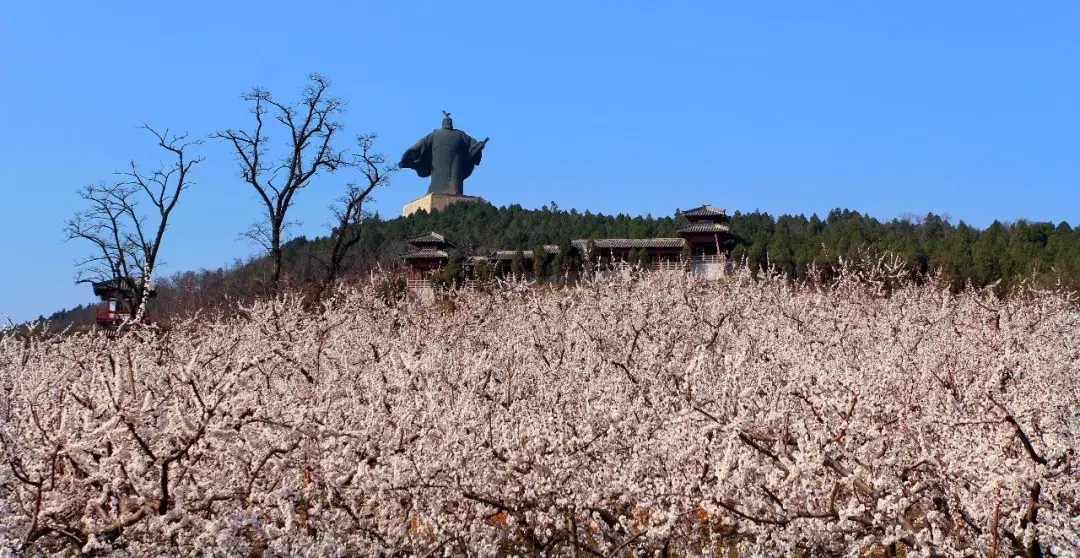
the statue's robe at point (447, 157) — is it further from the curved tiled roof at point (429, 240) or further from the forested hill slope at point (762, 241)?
the curved tiled roof at point (429, 240)

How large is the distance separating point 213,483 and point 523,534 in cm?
174

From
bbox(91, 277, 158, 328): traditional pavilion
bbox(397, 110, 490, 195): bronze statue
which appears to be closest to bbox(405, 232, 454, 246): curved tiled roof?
bbox(91, 277, 158, 328): traditional pavilion

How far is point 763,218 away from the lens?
61438 millimetres

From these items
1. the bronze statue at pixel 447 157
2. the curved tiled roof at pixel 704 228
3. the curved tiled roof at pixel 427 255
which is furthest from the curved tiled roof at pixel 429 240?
the bronze statue at pixel 447 157

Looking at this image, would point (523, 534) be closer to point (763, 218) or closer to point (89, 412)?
point (89, 412)

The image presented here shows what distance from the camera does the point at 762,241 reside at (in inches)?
1829

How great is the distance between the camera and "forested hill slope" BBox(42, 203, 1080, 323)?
35.3 metres

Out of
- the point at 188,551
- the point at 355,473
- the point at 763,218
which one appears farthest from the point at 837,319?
the point at 763,218

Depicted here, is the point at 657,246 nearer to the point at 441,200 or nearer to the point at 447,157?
the point at 441,200

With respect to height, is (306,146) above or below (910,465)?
above

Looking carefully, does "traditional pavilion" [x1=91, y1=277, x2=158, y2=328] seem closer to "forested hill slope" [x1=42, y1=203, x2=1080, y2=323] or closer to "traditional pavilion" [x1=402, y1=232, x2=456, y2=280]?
"forested hill slope" [x1=42, y1=203, x2=1080, y2=323]

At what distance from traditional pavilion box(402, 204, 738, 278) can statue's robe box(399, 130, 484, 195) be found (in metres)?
23.6

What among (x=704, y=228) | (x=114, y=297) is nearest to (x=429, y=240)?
(x=704, y=228)

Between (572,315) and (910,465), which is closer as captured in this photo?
(910,465)
